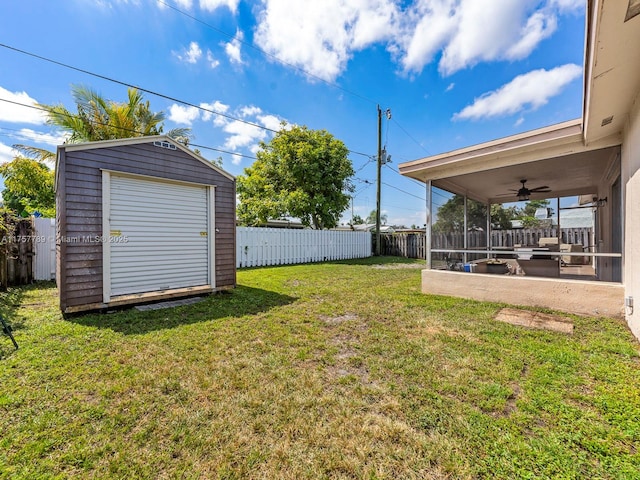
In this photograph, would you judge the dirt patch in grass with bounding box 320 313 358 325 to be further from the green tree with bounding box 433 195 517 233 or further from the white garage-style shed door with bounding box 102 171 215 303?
the green tree with bounding box 433 195 517 233

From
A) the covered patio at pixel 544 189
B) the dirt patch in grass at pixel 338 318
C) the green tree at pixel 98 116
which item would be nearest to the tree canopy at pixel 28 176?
the green tree at pixel 98 116

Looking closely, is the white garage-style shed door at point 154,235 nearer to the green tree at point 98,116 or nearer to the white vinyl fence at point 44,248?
the white vinyl fence at point 44,248

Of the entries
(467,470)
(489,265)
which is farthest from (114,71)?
(489,265)

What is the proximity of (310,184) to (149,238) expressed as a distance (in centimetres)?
1074

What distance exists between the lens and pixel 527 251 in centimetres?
546

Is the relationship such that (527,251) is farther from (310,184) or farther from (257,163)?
(257,163)

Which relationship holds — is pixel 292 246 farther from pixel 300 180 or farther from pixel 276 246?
pixel 300 180

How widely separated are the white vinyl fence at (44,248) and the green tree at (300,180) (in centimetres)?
865

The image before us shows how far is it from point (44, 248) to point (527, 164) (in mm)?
A: 10946

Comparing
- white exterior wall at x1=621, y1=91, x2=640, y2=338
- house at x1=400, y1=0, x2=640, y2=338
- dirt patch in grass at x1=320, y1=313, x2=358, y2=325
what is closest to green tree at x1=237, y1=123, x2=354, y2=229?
house at x1=400, y1=0, x2=640, y2=338

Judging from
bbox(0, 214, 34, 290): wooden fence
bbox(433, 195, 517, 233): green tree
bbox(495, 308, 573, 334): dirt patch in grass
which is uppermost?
bbox(433, 195, 517, 233): green tree

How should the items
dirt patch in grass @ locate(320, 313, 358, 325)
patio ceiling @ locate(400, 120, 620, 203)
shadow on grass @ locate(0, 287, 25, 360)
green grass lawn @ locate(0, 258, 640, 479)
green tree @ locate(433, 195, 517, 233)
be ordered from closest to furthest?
green grass lawn @ locate(0, 258, 640, 479) < shadow on grass @ locate(0, 287, 25, 360) < dirt patch in grass @ locate(320, 313, 358, 325) < patio ceiling @ locate(400, 120, 620, 203) < green tree @ locate(433, 195, 517, 233)

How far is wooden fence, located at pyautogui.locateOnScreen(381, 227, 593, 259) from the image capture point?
6.31 meters

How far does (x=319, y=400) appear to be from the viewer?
79.4 inches
